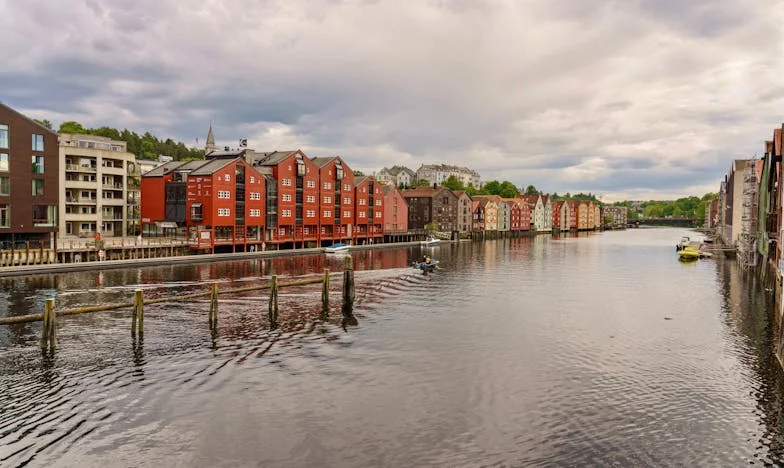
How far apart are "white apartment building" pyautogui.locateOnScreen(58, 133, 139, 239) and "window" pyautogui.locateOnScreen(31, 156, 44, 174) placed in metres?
24.5

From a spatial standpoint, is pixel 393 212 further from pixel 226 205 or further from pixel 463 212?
pixel 226 205

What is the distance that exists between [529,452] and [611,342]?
18.6 meters

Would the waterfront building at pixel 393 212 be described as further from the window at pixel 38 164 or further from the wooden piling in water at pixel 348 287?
the wooden piling in water at pixel 348 287

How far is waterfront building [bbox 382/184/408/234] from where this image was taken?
138875 mm

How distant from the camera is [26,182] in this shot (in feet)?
225

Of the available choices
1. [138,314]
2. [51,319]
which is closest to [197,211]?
[138,314]

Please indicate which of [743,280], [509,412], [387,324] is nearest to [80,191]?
[387,324]

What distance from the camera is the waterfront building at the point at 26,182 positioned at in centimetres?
6694

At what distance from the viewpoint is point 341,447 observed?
19438 millimetres

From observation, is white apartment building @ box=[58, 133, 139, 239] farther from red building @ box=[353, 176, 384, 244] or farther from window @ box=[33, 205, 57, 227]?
red building @ box=[353, 176, 384, 244]

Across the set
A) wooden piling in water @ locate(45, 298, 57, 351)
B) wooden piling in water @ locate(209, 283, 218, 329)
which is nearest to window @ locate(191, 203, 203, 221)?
wooden piling in water @ locate(209, 283, 218, 329)

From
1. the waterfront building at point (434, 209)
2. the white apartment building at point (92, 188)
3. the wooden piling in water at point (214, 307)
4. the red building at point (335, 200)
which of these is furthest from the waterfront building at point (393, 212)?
the wooden piling in water at point (214, 307)

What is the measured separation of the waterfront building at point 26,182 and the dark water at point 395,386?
22.8 m

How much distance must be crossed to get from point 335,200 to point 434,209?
61.0 meters
